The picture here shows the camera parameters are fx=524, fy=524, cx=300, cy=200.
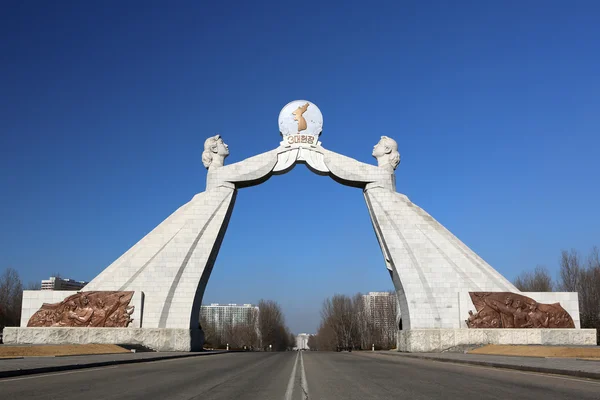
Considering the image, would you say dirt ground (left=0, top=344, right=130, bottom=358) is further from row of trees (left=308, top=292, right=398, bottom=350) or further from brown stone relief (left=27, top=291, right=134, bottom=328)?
row of trees (left=308, top=292, right=398, bottom=350)

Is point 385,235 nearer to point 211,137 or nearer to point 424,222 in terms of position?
point 424,222

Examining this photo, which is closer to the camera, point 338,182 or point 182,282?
point 182,282

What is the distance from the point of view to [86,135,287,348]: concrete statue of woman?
2273cm

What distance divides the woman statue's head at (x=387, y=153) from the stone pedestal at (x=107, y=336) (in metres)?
12.2

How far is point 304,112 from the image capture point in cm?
2620

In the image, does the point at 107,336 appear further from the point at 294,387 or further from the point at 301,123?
the point at 294,387

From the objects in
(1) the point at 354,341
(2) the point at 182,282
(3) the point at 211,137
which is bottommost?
(1) the point at 354,341

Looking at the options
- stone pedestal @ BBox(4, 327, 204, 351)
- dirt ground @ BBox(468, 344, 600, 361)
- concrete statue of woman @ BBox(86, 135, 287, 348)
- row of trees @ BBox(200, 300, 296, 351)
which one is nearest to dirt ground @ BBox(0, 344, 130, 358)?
stone pedestal @ BBox(4, 327, 204, 351)

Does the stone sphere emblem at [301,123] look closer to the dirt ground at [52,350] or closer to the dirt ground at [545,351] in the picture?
the dirt ground at [545,351]

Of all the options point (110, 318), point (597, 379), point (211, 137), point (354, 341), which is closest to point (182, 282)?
point (110, 318)

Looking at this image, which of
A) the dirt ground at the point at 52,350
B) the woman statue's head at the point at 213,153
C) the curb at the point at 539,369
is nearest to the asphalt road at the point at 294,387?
the curb at the point at 539,369

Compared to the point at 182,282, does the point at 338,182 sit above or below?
above

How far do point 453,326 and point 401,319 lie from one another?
317 cm

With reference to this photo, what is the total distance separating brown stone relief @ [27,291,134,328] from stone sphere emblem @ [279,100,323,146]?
10600 millimetres
